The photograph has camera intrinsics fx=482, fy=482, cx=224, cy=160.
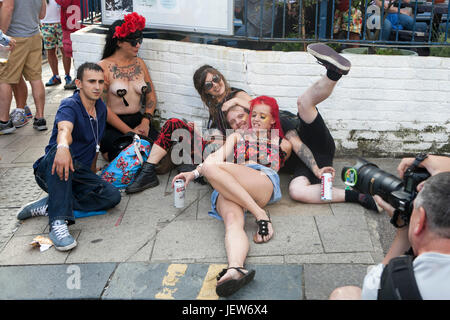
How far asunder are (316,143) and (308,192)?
0.44m

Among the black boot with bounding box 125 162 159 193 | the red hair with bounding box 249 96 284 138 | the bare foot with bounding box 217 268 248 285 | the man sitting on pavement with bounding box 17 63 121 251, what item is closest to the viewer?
the bare foot with bounding box 217 268 248 285

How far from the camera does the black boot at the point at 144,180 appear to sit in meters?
4.46

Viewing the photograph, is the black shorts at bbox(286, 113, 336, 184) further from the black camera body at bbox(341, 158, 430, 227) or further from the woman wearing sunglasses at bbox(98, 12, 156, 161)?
the woman wearing sunglasses at bbox(98, 12, 156, 161)

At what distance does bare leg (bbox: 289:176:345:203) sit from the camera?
4.04 metres

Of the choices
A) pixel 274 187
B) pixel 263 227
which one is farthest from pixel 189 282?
pixel 274 187

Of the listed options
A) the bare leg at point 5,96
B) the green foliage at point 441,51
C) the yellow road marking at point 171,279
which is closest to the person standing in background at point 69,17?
the bare leg at point 5,96

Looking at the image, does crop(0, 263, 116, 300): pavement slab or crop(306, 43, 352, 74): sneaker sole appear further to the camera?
crop(306, 43, 352, 74): sneaker sole

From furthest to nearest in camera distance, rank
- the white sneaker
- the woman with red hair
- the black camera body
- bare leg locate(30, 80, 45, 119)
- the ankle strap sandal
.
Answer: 1. the white sneaker
2. bare leg locate(30, 80, 45, 119)
3. the ankle strap sandal
4. the woman with red hair
5. the black camera body

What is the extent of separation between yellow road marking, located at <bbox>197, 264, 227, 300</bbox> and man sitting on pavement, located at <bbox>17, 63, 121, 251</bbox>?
42.9 inches

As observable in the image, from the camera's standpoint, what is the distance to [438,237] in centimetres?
189

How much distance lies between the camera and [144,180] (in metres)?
4.51

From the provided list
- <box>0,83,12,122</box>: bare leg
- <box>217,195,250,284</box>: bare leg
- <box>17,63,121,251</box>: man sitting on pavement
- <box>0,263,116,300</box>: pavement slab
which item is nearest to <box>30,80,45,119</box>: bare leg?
<box>0,83,12,122</box>: bare leg

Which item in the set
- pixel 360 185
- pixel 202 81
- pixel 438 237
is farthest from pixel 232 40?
pixel 438 237
